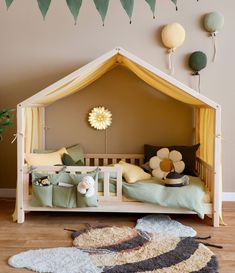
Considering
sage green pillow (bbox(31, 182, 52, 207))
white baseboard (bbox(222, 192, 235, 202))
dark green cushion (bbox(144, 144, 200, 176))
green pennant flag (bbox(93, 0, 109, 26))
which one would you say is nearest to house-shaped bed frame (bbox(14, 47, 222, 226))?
sage green pillow (bbox(31, 182, 52, 207))

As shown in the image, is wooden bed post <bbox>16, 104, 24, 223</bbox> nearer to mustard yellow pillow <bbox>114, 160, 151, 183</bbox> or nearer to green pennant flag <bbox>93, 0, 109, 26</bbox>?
mustard yellow pillow <bbox>114, 160, 151, 183</bbox>

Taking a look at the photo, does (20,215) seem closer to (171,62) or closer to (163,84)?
(163,84)

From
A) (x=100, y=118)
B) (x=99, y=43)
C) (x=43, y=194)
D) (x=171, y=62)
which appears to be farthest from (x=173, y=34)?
(x=43, y=194)

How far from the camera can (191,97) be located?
298 cm

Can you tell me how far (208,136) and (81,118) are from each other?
4.73 ft

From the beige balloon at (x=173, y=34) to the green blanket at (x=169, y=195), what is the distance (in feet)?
5.08

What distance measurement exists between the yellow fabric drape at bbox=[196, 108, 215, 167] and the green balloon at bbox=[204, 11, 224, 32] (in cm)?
87

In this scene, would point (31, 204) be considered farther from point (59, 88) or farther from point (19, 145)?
point (59, 88)

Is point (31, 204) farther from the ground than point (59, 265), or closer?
farther from the ground

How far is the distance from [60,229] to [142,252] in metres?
0.83

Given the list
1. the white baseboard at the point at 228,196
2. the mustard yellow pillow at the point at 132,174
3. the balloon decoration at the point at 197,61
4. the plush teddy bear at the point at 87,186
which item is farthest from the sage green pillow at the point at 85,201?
the balloon decoration at the point at 197,61

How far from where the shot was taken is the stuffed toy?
346 centimetres

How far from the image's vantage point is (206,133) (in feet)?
10.8

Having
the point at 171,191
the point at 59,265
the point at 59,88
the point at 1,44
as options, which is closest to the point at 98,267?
the point at 59,265
